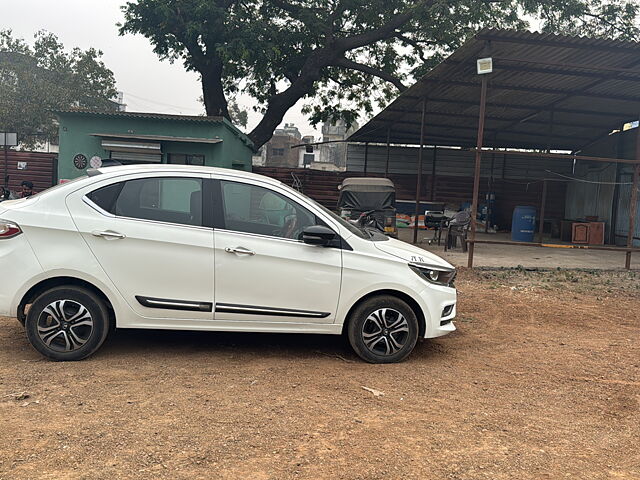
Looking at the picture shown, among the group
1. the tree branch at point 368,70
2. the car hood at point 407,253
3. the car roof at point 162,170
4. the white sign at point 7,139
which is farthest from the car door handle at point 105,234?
the tree branch at point 368,70

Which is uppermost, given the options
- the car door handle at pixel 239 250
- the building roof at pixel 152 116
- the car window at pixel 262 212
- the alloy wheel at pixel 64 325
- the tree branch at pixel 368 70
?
the tree branch at pixel 368 70

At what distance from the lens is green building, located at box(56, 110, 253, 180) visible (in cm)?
1364

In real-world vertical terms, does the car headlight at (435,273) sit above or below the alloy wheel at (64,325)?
above

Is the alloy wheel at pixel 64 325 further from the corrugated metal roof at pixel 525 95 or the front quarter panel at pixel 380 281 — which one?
the corrugated metal roof at pixel 525 95

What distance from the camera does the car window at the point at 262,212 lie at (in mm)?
4621

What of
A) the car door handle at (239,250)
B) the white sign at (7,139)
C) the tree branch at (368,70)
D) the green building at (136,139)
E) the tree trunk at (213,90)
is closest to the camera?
the car door handle at (239,250)

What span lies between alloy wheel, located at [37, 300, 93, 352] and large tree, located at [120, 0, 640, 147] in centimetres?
1356

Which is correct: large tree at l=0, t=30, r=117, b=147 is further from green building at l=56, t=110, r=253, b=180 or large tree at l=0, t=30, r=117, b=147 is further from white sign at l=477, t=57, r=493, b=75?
white sign at l=477, t=57, r=493, b=75

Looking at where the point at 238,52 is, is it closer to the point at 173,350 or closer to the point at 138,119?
the point at 138,119

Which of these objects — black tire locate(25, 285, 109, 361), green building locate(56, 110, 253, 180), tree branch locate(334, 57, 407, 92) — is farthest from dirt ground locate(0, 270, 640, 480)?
tree branch locate(334, 57, 407, 92)

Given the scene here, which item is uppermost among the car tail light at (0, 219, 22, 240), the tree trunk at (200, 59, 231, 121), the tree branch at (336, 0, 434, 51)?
the tree branch at (336, 0, 434, 51)

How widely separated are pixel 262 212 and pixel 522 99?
459 inches

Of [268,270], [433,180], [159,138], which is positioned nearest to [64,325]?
[268,270]

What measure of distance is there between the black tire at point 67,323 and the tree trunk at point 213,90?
53.4 ft
